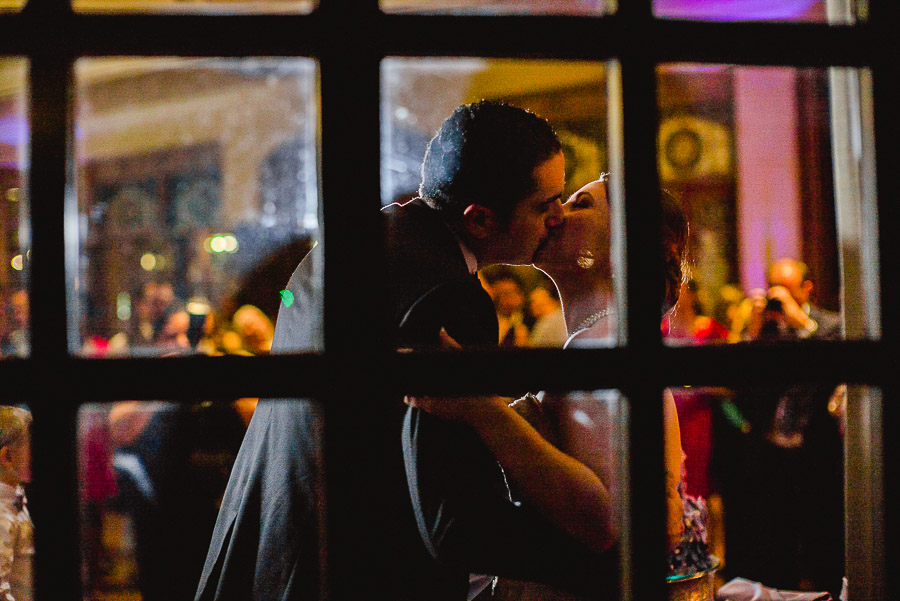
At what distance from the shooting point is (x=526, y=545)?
97 cm

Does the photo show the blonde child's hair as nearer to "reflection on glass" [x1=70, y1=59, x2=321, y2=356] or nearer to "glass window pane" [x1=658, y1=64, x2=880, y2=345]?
"glass window pane" [x1=658, y1=64, x2=880, y2=345]

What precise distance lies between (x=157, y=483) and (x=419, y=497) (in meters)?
3.08

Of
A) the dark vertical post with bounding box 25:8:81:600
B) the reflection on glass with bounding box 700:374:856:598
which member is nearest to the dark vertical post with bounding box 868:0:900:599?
the dark vertical post with bounding box 25:8:81:600

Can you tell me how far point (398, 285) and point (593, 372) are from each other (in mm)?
239

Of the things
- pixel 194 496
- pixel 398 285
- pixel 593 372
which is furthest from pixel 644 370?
pixel 194 496

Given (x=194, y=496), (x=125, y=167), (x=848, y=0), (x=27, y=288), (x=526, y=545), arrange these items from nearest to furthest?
(x=27, y=288) → (x=848, y=0) → (x=526, y=545) → (x=194, y=496) → (x=125, y=167)

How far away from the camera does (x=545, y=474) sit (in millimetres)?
957

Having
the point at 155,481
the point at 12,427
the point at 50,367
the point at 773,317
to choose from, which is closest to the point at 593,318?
the point at 50,367

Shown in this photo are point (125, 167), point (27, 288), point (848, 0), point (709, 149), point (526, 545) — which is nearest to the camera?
point (27, 288)

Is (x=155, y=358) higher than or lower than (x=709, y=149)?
lower

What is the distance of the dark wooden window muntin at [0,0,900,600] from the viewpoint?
72cm

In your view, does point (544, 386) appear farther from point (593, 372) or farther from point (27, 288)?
point (27, 288)

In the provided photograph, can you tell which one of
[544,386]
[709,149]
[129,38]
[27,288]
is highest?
[709,149]

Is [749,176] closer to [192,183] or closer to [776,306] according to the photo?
[776,306]
